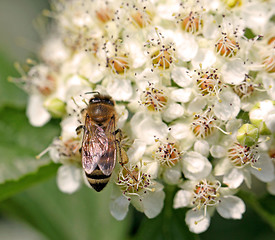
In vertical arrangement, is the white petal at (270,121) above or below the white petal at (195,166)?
above

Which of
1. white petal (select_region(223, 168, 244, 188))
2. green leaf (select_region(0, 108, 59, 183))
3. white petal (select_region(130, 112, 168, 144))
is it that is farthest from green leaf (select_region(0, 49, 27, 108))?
white petal (select_region(223, 168, 244, 188))

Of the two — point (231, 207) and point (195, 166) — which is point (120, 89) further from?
point (231, 207)

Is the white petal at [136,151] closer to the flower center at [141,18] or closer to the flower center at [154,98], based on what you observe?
the flower center at [154,98]

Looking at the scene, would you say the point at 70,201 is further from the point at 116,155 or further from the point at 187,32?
the point at 187,32

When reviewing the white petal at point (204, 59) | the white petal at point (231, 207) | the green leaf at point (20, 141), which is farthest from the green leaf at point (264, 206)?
the green leaf at point (20, 141)

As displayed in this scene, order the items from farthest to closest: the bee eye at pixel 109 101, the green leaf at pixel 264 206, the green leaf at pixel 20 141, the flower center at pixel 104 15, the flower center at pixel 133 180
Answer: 1. the green leaf at pixel 20 141
2. the flower center at pixel 104 15
3. the green leaf at pixel 264 206
4. the bee eye at pixel 109 101
5. the flower center at pixel 133 180

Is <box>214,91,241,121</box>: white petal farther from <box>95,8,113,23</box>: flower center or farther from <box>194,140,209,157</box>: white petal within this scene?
<box>95,8,113,23</box>: flower center
